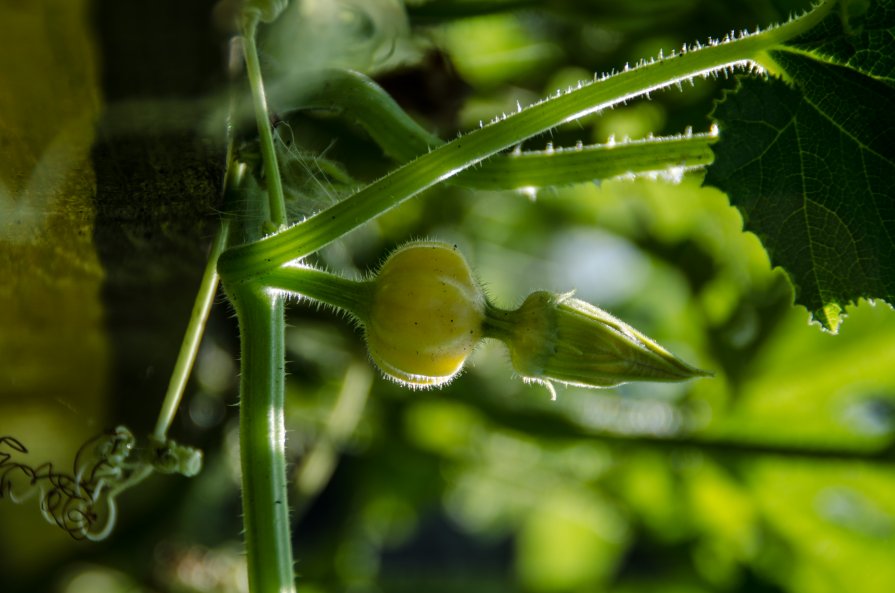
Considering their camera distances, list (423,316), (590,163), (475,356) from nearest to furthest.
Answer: (423,316) < (590,163) < (475,356)

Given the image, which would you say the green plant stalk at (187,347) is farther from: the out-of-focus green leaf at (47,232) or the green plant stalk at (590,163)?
the green plant stalk at (590,163)

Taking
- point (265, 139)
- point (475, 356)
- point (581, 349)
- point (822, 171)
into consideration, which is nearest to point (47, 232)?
point (265, 139)

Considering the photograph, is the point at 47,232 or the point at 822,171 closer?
the point at 47,232

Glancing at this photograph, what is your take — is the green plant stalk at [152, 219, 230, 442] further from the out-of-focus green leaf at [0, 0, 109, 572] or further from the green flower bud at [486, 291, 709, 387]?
the green flower bud at [486, 291, 709, 387]

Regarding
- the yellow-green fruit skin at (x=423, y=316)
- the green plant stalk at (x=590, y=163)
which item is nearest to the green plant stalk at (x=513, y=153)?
the green plant stalk at (x=590, y=163)

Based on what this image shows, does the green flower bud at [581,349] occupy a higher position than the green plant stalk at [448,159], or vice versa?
the green plant stalk at [448,159]

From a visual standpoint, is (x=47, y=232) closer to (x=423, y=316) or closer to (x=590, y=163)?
(x=423, y=316)
